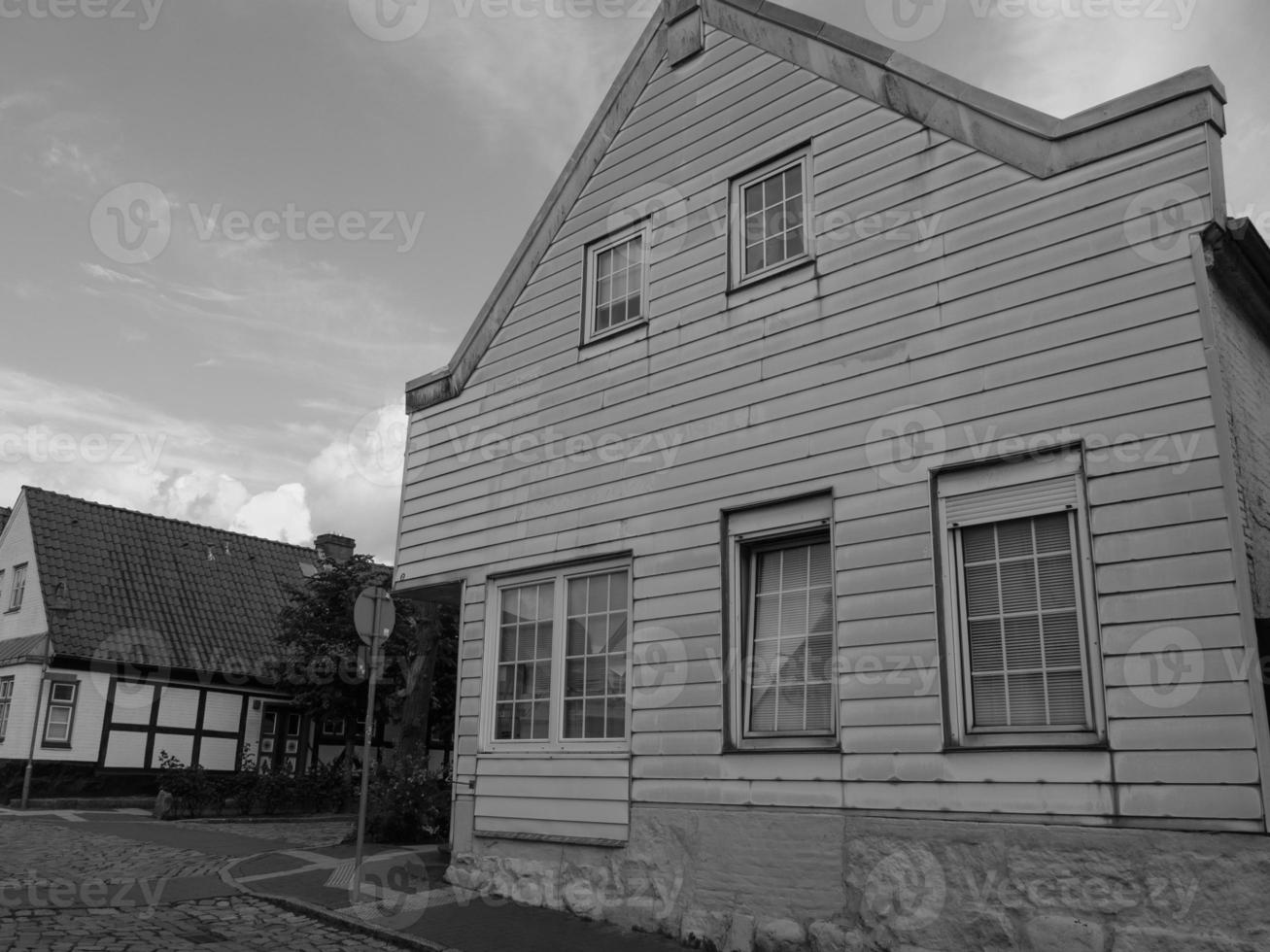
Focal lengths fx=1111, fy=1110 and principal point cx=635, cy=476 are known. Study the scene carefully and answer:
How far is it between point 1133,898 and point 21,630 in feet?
87.1

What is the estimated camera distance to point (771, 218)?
9.59 meters

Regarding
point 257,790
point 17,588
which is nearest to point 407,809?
point 257,790

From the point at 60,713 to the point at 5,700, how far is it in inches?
69.7

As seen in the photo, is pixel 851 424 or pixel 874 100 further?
pixel 874 100

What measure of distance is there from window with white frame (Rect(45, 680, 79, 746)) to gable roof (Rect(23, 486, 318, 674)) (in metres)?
0.79

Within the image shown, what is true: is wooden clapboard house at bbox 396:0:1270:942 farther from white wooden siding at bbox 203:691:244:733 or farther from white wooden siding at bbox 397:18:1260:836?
white wooden siding at bbox 203:691:244:733

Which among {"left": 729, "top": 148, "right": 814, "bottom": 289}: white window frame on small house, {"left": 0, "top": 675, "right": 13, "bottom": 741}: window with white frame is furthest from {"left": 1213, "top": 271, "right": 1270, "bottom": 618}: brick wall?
{"left": 0, "top": 675, "right": 13, "bottom": 741}: window with white frame

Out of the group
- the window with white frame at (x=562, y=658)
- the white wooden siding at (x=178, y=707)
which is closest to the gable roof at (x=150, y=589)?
the white wooden siding at (x=178, y=707)

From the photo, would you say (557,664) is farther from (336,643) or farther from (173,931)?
(336,643)

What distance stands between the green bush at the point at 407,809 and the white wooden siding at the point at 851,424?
201 inches

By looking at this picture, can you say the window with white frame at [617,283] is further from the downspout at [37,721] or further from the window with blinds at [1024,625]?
the downspout at [37,721]

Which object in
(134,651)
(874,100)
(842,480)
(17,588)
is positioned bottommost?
(842,480)

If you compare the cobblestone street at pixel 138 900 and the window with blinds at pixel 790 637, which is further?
the cobblestone street at pixel 138 900

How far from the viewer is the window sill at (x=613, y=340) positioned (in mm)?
Answer: 10336
